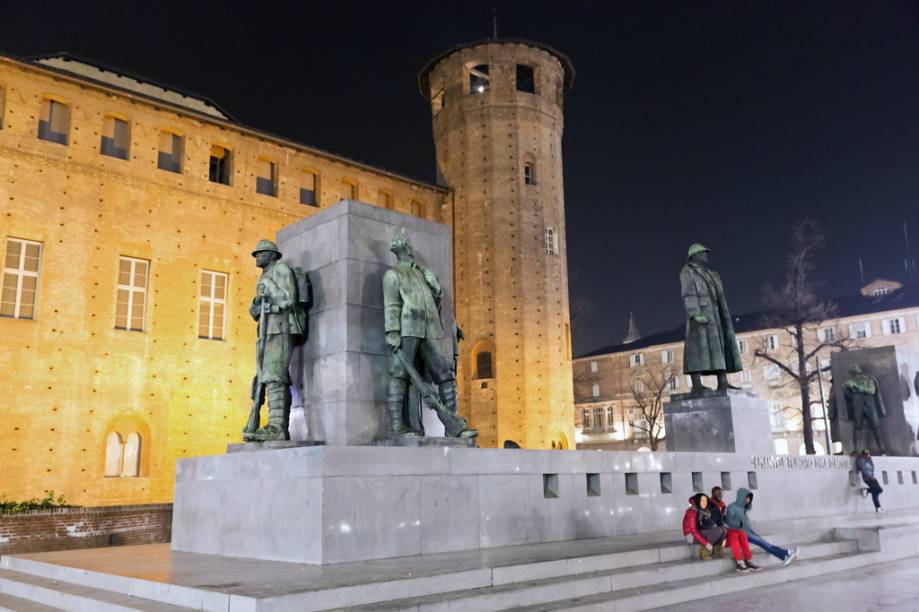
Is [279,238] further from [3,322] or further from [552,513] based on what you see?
[3,322]

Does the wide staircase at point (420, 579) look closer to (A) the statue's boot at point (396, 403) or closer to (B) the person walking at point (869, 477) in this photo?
(A) the statue's boot at point (396, 403)

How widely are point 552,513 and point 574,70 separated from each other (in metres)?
33.3

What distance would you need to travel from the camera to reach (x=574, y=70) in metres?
39.4

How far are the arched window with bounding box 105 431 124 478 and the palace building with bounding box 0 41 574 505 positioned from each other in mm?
45

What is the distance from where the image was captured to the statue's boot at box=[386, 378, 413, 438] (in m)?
9.76

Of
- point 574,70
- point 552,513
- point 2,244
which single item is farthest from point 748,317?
point 552,513

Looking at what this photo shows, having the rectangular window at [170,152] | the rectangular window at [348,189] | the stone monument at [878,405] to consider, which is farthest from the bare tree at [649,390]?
the rectangular window at [170,152]

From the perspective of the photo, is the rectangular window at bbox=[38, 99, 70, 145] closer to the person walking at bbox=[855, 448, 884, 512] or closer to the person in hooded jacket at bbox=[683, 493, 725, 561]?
the person in hooded jacket at bbox=[683, 493, 725, 561]

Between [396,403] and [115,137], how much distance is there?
21.6 meters

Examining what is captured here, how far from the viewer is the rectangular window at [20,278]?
2373 centimetres

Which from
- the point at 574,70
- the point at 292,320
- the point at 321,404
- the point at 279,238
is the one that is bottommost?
the point at 321,404

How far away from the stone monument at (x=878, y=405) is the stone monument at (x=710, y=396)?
22.6ft

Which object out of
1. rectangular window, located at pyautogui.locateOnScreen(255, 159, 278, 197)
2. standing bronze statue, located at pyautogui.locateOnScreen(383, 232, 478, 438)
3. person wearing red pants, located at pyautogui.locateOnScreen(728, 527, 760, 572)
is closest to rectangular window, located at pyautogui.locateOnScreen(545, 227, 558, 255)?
rectangular window, located at pyautogui.locateOnScreen(255, 159, 278, 197)

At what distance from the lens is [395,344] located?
31.9 feet
